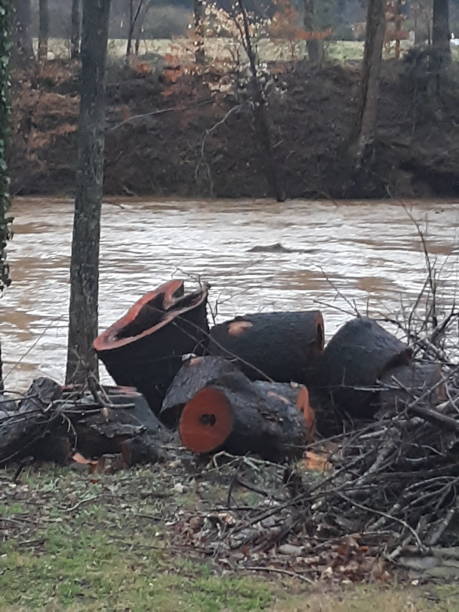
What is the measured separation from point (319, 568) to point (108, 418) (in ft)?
8.70

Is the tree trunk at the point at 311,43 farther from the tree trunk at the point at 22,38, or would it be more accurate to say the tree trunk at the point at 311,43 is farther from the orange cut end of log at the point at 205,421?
the orange cut end of log at the point at 205,421

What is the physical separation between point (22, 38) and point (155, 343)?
28356 millimetres

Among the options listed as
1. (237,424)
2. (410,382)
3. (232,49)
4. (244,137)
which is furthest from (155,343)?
(232,49)

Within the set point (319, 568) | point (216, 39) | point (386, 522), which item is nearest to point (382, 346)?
point (386, 522)

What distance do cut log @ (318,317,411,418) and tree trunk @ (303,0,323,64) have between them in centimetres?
3066

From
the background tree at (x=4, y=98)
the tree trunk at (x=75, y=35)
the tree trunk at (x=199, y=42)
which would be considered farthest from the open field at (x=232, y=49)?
the background tree at (x=4, y=98)

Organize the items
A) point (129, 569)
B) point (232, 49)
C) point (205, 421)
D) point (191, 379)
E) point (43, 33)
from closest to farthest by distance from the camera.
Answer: point (129, 569)
point (205, 421)
point (191, 379)
point (232, 49)
point (43, 33)

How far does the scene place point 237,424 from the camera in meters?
6.94

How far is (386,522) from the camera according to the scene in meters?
5.64

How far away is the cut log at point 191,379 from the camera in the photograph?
24.5 ft

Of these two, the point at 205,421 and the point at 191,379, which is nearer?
the point at 205,421

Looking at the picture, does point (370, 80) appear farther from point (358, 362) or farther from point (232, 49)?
point (358, 362)

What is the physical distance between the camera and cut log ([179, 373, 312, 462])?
6.97 meters

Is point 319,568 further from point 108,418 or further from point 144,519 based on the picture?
point 108,418
